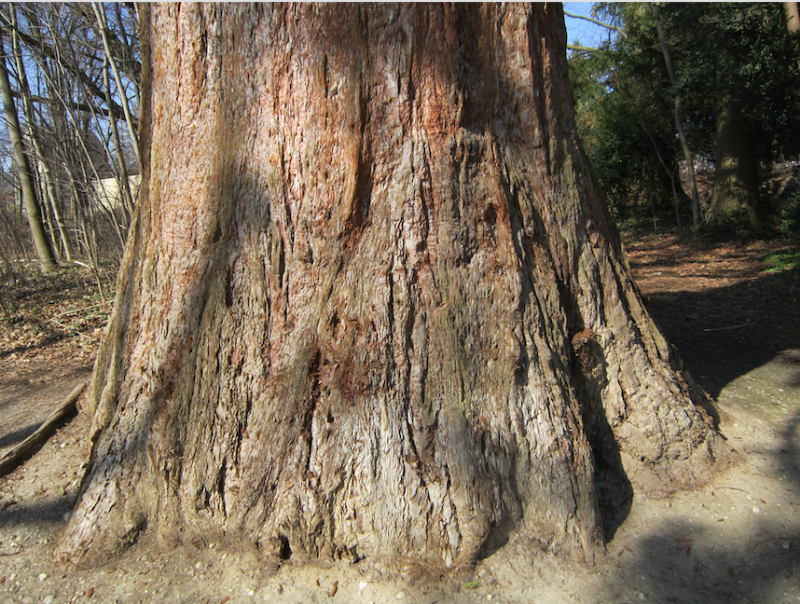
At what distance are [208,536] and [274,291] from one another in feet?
4.09

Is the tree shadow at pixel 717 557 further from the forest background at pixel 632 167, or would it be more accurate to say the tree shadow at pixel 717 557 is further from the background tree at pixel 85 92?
the background tree at pixel 85 92

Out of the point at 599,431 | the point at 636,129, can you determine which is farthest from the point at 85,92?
the point at 636,129

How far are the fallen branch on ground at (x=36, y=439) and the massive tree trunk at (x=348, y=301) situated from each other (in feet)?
3.14

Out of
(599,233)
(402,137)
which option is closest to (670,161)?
(599,233)

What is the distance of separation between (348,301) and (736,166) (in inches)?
506

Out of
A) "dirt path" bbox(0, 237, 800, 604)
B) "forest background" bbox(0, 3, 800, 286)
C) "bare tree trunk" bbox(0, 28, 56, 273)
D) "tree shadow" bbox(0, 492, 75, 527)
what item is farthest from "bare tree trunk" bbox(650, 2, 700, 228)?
"bare tree trunk" bbox(0, 28, 56, 273)

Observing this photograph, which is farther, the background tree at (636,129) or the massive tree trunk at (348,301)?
the background tree at (636,129)

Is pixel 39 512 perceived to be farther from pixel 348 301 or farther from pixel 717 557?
pixel 717 557

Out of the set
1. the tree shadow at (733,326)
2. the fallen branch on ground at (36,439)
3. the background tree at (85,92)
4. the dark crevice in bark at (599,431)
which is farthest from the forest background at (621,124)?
the dark crevice in bark at (599,431)

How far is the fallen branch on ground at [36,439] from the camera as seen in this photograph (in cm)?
325

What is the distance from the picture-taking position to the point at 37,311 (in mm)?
8031

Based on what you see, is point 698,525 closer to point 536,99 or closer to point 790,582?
point 790,582

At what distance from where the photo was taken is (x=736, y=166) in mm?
12078

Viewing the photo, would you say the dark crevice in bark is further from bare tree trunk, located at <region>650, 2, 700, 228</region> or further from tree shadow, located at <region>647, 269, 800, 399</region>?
bare tree trunk, located at <region>650, 2, 700, 228</region>
